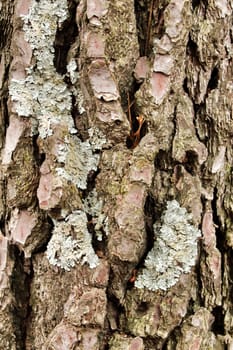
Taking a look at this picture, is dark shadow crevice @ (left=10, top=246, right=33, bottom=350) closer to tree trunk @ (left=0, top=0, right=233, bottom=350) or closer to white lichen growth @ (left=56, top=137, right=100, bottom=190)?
tree trunk @ (left=0, top=0, right=233, bottom=350)

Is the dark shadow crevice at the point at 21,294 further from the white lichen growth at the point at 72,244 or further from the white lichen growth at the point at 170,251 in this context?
the white lichen growth at the point at 170,251

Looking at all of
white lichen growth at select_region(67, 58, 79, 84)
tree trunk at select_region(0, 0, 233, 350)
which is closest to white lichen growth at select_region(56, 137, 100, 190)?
tree trunk at select_region(0, 0, 233, 350)

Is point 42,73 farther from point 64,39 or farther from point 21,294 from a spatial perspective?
point 21,294

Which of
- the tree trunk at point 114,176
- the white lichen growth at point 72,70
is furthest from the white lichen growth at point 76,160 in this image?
the white lichen growth at point 72,70

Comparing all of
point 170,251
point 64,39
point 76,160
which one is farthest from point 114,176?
point 64,39

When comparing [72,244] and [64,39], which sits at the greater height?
[64,39]

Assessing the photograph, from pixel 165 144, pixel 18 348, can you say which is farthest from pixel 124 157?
pixel 18 348

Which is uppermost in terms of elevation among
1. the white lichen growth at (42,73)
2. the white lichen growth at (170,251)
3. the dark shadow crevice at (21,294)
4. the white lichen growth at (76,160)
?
the white lichen growth at (42,73)

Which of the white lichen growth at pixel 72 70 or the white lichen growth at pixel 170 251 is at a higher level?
the white lichen growth at pixel 72 70
